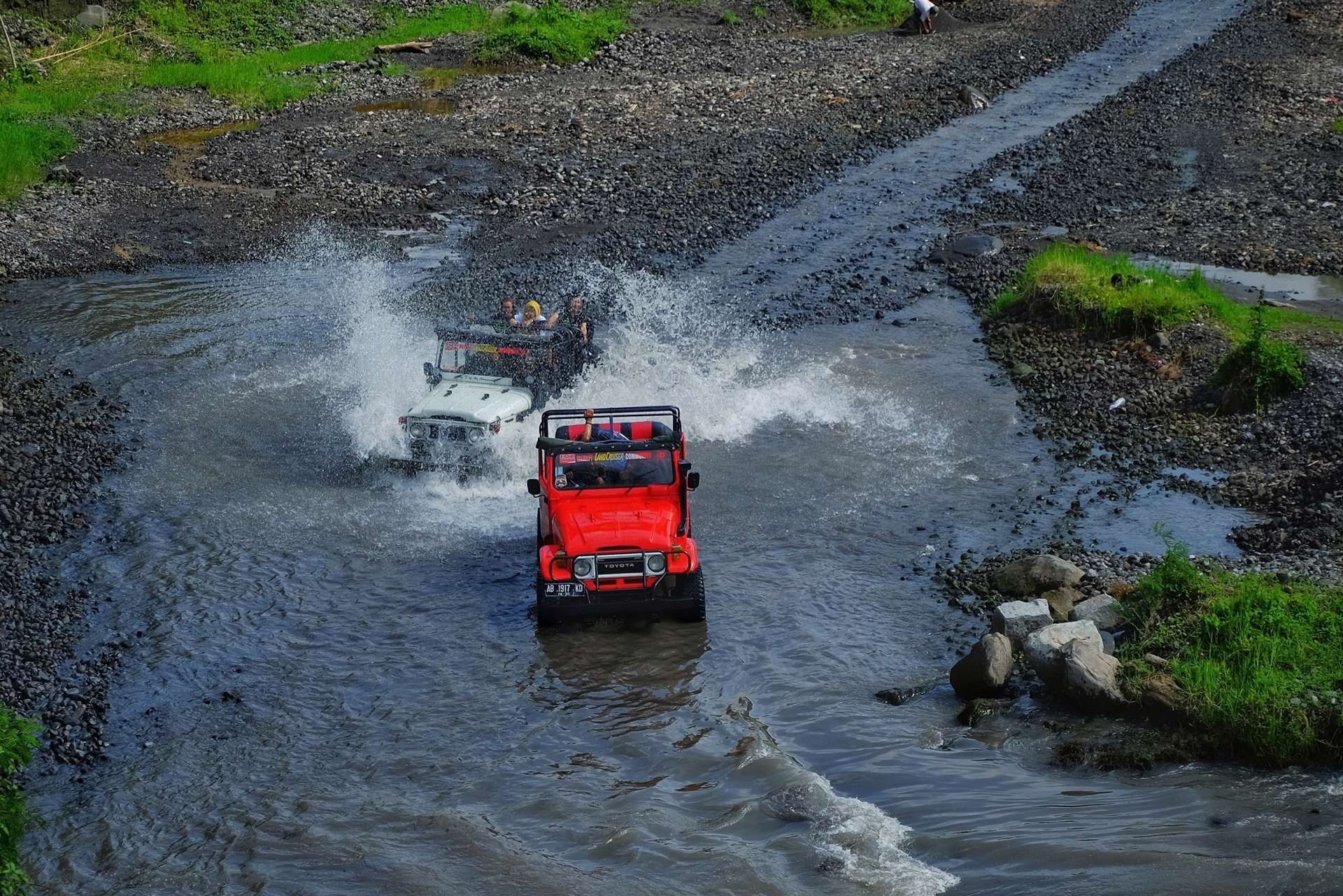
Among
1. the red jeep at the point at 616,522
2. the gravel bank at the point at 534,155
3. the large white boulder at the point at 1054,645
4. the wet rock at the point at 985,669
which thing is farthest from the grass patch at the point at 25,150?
the large white boulder at the point at 1054,645

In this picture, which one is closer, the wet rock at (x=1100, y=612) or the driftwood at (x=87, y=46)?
the wet rock at (x=1100, y=612)

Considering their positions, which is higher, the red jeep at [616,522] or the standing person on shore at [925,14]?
the standing person on shore at [925,14]

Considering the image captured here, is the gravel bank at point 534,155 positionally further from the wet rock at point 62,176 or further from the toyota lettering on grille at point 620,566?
the toyota lettering on grille at point 620,566

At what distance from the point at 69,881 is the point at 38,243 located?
62.9 ft

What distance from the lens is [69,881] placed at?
34.5 feet

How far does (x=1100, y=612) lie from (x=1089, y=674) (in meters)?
1.47

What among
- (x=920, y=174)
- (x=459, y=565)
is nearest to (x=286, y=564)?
(x=459, y=565)

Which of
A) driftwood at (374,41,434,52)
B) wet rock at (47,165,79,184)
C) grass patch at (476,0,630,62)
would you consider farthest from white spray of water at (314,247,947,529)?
driftwood at (374,41,434,52)

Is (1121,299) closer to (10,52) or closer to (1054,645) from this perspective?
(1054,645)

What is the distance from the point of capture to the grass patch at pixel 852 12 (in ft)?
154

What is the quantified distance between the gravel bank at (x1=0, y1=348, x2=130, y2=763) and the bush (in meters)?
14.8

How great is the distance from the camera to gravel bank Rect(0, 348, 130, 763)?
503 inches

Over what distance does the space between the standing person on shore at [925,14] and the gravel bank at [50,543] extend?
32.5 meters

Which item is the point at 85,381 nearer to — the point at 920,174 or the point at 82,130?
the point at 82,130
